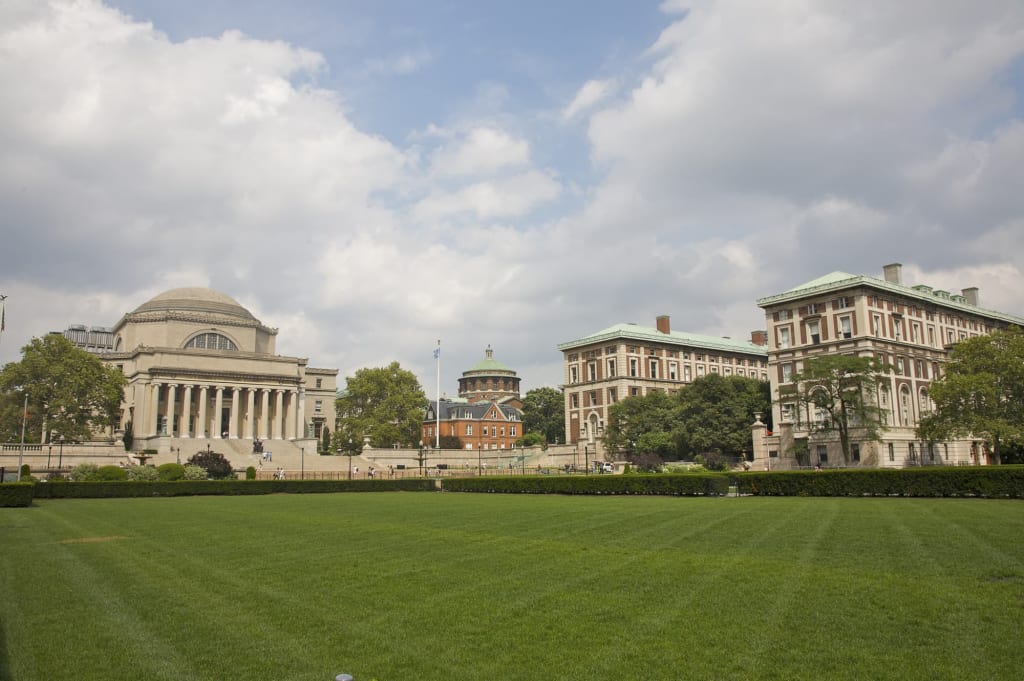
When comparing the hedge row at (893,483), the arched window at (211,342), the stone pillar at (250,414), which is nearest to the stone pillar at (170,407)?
the stone pillar at (250,414)

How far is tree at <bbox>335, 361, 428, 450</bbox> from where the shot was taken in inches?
3777

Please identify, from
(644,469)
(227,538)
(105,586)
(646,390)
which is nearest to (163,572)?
(105,586)

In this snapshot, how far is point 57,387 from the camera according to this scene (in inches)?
2891

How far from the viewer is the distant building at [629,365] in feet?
338

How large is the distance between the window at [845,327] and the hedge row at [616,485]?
3747 cm

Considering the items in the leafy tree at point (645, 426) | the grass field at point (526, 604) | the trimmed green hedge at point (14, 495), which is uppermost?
the leafy tree at point (645, 426)

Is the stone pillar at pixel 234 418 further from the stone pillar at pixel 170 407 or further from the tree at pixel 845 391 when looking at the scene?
the tree at pixel 845 391

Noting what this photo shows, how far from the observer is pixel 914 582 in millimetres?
11859

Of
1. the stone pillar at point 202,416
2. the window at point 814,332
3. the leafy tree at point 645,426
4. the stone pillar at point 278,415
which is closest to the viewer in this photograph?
the window at point 814,332

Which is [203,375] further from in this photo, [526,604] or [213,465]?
[526,604]

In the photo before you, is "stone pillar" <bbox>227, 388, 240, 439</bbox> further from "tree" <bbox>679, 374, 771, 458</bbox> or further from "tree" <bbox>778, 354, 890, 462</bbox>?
"tree" <bbox>778, 354, 890, 462</bbox>

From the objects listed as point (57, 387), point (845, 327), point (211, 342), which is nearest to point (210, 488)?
point (57, 387)

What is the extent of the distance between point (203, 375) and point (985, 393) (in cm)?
8344

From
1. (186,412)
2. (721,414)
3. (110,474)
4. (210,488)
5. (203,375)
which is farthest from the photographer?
(203,375)
